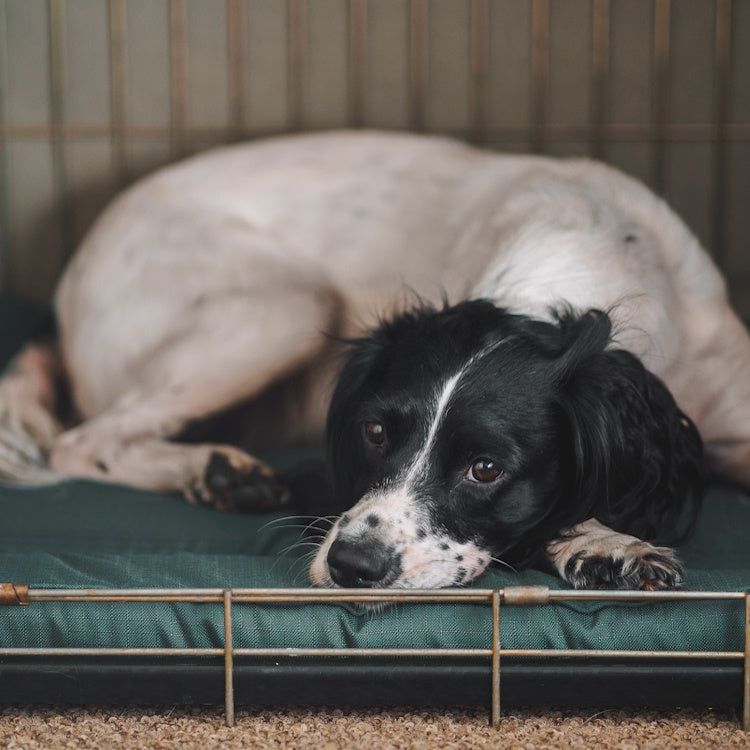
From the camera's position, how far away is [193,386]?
2.21 meters

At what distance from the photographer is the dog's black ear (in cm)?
149

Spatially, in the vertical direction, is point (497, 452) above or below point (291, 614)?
above

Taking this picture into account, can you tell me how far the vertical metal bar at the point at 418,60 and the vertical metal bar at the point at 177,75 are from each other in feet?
2.23

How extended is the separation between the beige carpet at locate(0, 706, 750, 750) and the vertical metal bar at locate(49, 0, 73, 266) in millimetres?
2092

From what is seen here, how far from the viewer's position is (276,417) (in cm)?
249

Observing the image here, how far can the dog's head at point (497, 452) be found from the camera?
4.55ft

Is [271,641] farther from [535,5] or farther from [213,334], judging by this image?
[535,5]

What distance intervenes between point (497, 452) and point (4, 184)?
7.44 feet

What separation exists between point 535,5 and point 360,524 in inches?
84.4

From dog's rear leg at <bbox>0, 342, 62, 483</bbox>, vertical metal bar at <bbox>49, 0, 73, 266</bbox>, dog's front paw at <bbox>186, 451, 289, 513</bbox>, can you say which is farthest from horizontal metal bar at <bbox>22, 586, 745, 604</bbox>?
vertical metal bar at <bbox>49, 0, 73, 266</bbox>

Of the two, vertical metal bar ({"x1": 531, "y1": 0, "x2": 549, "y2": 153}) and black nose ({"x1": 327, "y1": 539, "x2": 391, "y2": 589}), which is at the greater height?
vertical metal bar ({"x1": 531, "y1": 0, "x2": 549, "y2": 153})

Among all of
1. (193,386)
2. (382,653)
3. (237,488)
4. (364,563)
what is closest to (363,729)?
(382,653)

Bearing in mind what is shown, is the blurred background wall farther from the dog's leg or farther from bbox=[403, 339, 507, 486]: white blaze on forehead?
the dog's leg

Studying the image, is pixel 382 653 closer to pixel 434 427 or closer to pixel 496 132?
pixel 434 427
